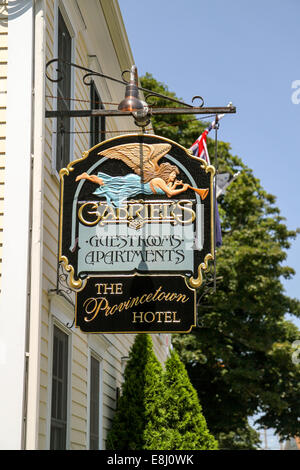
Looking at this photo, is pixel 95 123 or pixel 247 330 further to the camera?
pixel 247 330

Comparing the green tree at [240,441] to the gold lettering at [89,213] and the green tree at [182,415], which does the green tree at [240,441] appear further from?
the gold lettering at [89,213]

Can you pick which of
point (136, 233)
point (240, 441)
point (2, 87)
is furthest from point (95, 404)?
point (240, 441)

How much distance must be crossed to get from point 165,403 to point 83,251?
22.6 ft

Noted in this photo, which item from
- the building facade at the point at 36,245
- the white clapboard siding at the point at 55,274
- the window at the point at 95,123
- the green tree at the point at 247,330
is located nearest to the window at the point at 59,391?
the building facade at the point at 36,245

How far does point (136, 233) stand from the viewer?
→ 6.64 meters

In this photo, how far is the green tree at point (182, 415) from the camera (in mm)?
12719

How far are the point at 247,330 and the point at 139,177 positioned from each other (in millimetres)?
18161

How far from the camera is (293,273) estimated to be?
969 inches

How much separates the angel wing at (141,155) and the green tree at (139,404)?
5.41 metres

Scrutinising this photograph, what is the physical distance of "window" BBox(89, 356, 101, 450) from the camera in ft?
31.2

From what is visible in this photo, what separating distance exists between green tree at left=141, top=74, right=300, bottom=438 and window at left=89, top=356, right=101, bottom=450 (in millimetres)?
12859

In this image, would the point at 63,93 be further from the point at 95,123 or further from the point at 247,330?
the point at 247,330

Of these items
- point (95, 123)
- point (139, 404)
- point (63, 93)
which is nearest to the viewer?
point (63, 93)

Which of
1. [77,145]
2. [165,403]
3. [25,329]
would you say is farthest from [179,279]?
[165,403]
